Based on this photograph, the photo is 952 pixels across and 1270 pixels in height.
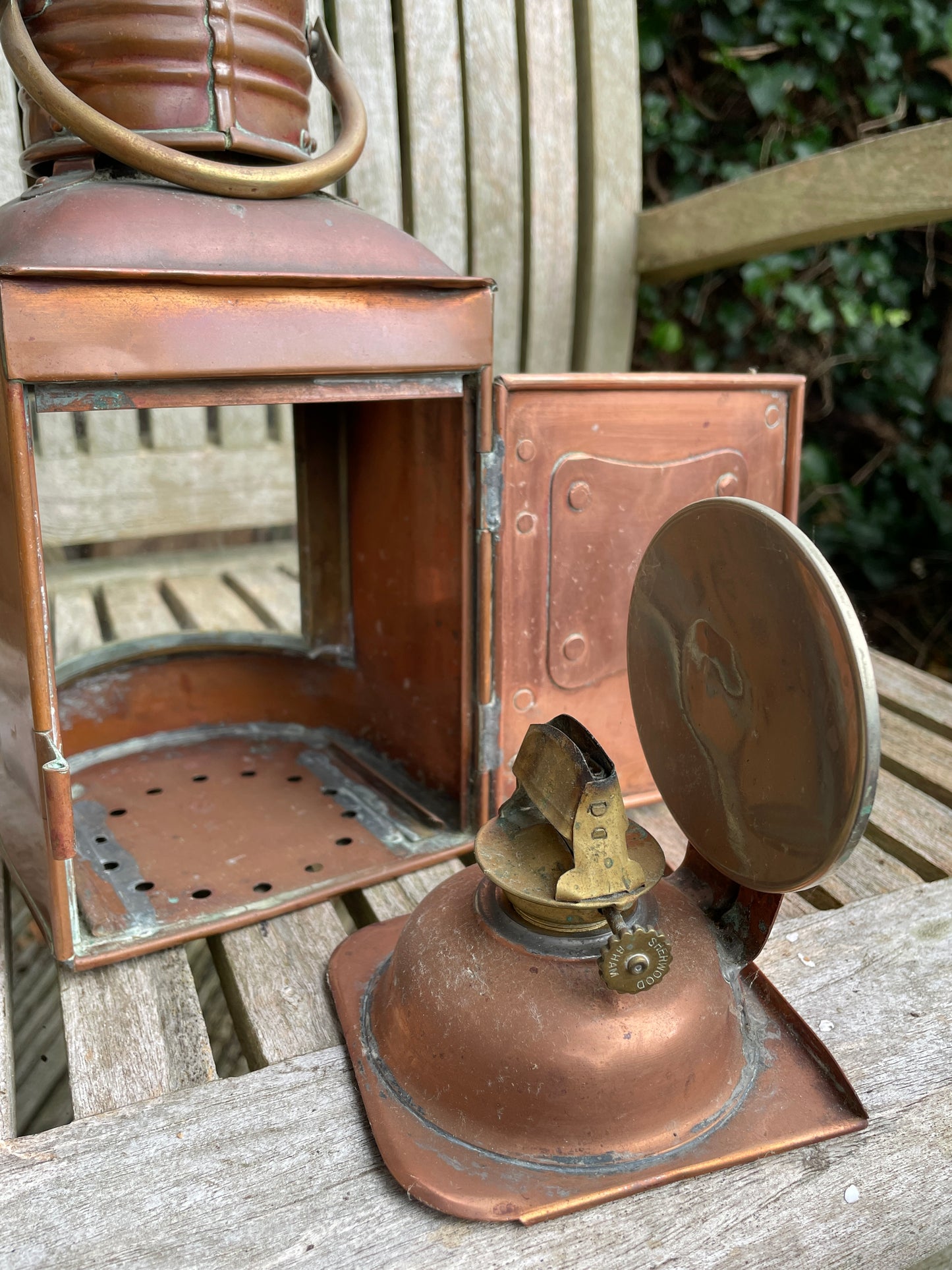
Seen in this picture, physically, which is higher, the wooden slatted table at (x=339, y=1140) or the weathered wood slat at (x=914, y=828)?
the weathered wood slat at (x=914, y=828)

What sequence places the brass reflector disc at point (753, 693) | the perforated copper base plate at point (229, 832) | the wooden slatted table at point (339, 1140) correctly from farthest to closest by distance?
the perforated copper base plate at point (229, 832)
the wooden slatted table at point (339, 1140)
the brass reflector disc at point (753, 693)

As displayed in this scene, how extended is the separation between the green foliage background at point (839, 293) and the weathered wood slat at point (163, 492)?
1.19 meters

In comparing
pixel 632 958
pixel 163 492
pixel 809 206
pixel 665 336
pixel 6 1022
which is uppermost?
pixel 809 206

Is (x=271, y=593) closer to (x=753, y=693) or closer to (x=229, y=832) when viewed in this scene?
(x=229, y=832)

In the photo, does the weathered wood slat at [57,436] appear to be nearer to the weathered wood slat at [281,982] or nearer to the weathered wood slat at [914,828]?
the weathered wood slat at [281,982]

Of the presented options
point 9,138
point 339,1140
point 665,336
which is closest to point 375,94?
point 9,138

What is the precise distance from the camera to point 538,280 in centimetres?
230

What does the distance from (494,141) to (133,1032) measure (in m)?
1.86

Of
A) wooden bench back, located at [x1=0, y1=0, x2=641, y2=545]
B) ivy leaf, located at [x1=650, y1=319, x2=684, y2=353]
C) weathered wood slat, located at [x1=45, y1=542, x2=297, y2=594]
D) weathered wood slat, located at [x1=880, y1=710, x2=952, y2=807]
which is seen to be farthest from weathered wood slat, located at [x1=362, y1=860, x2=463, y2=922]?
ivy leaf, located at [x1=650, y1=319, x2=684, y2=353]

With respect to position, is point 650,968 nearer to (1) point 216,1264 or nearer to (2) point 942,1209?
(2) point 942,1209

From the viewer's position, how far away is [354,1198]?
991 mm

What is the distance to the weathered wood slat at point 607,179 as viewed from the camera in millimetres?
2229

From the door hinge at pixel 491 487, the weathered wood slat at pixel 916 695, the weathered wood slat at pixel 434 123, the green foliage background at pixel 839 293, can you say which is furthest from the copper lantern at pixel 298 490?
the green foliage background at pixel 839 293

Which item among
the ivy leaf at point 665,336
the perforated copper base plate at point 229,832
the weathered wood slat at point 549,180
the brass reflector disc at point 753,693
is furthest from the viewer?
the ivy leaf at point 665,336
